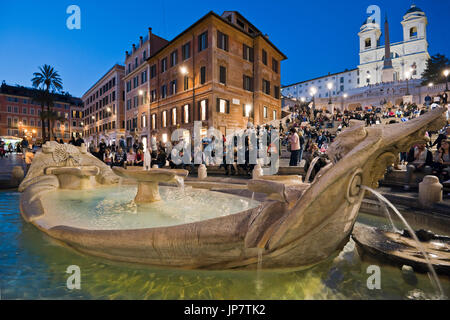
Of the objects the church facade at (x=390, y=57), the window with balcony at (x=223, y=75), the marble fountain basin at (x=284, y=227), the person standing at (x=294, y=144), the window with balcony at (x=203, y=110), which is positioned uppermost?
the church facade at (x=390, y=57)

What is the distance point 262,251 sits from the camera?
2109 mm

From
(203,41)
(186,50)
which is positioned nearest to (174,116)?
(186,50)

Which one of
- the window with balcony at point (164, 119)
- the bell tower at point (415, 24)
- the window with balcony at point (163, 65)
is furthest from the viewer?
the bell tower at point (415, 24)

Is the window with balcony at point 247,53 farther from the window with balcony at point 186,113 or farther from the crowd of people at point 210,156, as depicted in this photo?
the crowd of people at point 210,156

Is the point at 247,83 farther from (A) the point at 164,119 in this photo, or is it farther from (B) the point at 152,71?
(B) the point at 152,71

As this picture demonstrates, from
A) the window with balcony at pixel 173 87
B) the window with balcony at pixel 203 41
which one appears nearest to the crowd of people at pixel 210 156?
the window with balcony at pixel 203 41

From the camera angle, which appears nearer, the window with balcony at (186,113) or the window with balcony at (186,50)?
the window with balcony at (186,50)

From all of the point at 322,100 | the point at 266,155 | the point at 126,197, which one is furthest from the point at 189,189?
the point at 322,100

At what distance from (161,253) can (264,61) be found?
97.5 ft

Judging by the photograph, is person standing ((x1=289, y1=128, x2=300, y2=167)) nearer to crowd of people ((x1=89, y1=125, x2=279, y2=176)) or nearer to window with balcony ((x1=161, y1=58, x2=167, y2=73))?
crowd of people ((x1=89, y1=125, x2=279, y2=176))

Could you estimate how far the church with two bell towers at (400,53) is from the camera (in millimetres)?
62569

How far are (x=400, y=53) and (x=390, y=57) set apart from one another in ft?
42.7

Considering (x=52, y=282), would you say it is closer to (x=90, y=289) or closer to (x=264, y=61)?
(x=90, y=289)

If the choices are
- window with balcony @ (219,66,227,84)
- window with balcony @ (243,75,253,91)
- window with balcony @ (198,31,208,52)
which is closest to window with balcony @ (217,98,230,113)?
window with balcony @ (219,66,227,84)
